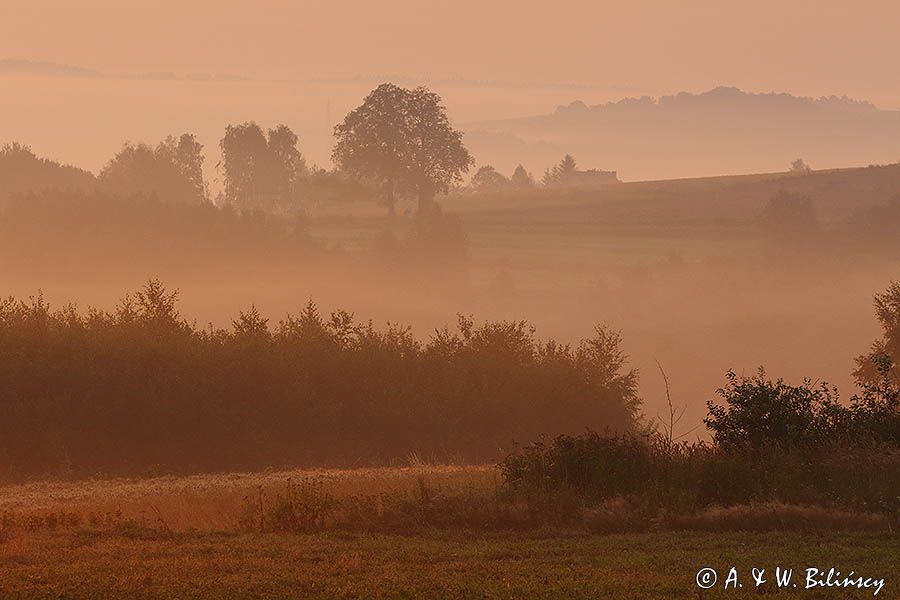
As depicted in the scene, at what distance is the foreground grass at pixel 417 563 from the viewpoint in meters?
18.9

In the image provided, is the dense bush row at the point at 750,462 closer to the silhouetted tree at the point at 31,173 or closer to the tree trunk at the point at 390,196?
the tree trunk at the point at 390,196

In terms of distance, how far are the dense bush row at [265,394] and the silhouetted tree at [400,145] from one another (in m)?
96.1

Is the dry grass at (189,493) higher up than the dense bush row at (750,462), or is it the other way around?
the dense bush row at (750,462)

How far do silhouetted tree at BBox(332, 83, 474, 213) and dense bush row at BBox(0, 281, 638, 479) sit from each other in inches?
3782

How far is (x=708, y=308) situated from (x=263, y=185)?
74899mm

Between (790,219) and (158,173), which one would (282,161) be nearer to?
(158,173)

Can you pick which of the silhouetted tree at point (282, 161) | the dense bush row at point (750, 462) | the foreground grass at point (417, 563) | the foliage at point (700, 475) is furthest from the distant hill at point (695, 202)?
the foreground grass at point (417, 563)

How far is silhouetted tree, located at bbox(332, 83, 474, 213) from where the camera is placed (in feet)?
526

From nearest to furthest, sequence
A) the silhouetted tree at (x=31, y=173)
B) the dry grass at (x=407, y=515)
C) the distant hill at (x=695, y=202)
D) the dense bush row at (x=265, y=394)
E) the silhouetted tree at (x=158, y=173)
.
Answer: the dry grass at (x=407, y=515) < the dense bush row at (x=265, y=394) < the distant hill at (x=695, y=202) < the silhouetted tree at (x=158, y=173) < the silhouetted tree at (x=31, y=173)

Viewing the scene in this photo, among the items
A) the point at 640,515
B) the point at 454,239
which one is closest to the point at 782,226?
the point at 454,239

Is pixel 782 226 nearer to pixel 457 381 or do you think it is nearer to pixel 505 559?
pixel 457 381

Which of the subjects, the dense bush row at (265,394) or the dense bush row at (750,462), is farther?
the dense bush row at (265,394)

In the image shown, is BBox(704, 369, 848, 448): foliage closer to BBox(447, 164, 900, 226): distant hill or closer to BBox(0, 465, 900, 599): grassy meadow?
BBox(0, 465, 900, 599): grassy meadow

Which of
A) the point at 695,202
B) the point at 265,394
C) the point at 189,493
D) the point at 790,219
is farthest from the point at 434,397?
the point at 695,202
